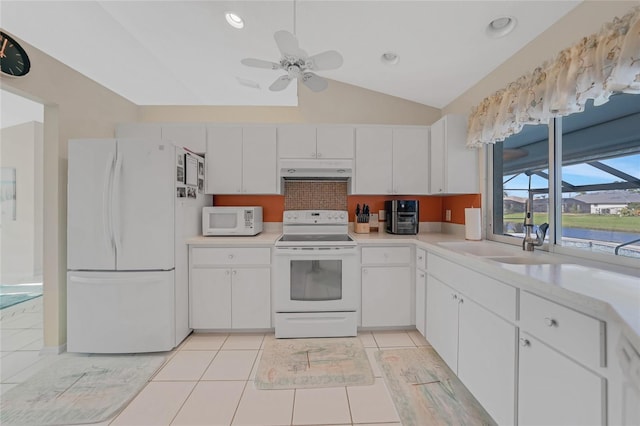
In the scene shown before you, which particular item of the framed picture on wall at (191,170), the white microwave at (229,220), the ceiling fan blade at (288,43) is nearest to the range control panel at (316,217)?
the white microwave at (229,220)

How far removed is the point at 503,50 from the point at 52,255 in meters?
4.13

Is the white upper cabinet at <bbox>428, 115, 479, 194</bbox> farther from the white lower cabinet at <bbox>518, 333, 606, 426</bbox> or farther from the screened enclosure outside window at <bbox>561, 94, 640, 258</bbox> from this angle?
the white lower cabinet at <bbox>518, 333, 606, 426</bbox>

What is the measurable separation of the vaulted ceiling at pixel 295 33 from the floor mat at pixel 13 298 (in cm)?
309

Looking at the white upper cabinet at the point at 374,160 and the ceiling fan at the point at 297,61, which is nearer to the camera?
the ceiling fan at the point at 297,61

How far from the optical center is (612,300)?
0.90 metres

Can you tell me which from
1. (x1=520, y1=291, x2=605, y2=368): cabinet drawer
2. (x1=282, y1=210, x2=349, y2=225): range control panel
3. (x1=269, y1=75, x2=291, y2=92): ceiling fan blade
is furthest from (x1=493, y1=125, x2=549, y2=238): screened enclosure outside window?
(x1=269, y1=75, x2=291, y2=92): ceiling fan blade

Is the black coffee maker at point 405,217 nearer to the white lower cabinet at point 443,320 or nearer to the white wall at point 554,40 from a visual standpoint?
the white lower cabinet at point 443,320

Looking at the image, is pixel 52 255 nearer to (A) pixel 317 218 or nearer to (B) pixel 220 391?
(B) pixel 220 391

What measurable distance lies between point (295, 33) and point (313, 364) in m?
2.86

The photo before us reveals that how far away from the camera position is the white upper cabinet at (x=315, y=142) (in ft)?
9.70

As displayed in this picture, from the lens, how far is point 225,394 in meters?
1.80

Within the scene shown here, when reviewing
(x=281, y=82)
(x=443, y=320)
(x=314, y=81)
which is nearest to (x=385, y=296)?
(x=443, y=320)

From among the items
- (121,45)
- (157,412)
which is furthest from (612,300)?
(121,45)

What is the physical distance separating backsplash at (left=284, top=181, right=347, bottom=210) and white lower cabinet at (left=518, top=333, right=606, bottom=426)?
2.31 metres
